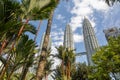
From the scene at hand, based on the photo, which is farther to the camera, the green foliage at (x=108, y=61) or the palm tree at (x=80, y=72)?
the palm tree at (x=80, y=72)

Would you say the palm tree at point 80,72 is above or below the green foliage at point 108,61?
above

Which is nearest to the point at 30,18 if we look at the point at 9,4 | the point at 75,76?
the point at 9,4

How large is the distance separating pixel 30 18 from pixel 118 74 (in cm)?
1948

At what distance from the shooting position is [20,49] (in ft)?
38.1

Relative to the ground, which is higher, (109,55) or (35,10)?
(109,55)

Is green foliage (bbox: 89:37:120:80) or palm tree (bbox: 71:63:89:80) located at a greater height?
palm tree (bbox: 71:63:89:80)

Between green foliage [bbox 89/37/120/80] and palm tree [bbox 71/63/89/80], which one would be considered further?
palm tree [bbox 71/63/89/80]

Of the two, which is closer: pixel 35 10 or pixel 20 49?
pixel 35 10

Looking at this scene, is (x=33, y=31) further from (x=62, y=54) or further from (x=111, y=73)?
(x=62, y=54)

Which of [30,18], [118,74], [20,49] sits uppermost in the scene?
[118,74]

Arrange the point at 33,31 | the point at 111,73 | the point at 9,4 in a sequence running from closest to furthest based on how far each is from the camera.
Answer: the point at 9,4 → the point at 33,31 → the point at 111,73

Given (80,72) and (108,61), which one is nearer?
(108,61)

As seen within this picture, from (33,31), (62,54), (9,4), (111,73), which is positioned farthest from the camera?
(62,54)

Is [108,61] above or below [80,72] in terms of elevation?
below
